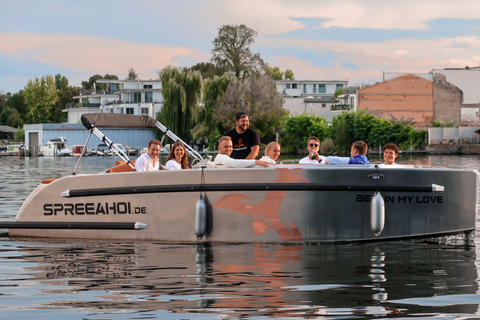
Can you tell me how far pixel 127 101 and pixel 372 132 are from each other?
41054 millimetres

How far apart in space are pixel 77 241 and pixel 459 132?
56764mm

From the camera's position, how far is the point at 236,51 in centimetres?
7694

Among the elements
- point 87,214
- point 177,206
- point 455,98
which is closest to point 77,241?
point 87,214

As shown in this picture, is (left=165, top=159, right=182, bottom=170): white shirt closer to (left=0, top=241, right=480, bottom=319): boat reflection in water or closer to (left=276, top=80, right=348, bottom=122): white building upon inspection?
(left=0, top=241, right=480, bottom=319): boat reflection in water

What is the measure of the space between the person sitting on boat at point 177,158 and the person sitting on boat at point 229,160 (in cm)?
103

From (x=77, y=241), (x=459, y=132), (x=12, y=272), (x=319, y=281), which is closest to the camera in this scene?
(x=319, y=281)

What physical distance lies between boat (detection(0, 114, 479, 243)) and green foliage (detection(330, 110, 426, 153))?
53.4m

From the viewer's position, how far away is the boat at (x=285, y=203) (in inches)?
347

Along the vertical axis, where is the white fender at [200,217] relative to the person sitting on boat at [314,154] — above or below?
below

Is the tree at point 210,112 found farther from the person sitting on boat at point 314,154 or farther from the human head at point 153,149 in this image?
the person sitting on boat at point 314,154

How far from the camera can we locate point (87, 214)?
9.89 metres

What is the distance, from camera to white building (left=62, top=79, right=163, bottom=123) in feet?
299

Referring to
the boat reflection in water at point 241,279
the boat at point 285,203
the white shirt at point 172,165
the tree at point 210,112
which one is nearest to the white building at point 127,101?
the tree at point 210,112

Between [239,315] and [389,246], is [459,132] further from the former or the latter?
[239,315]
